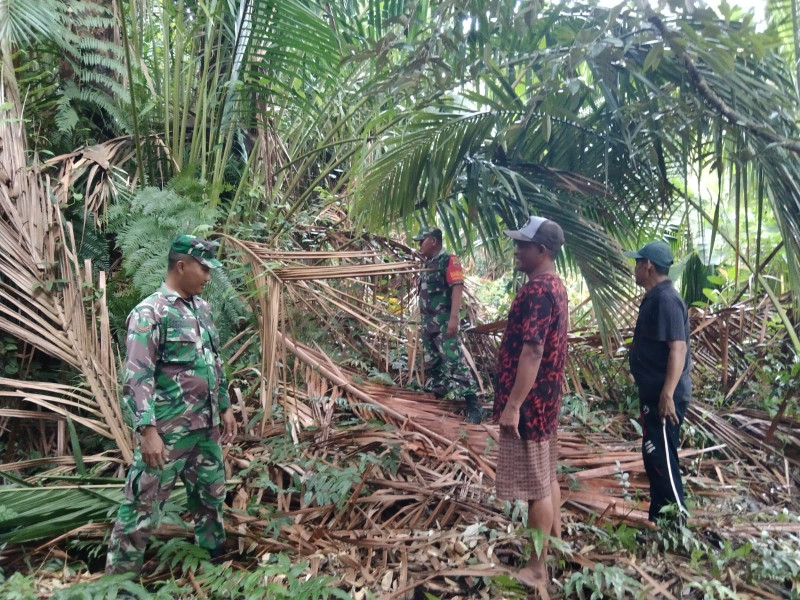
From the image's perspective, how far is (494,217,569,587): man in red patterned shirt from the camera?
97.9 inches

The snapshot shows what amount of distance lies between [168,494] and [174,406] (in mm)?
426

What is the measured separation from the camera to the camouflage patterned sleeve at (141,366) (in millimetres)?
2410

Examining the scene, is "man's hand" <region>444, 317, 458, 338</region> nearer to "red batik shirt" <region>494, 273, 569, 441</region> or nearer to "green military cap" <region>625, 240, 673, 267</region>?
"green military cap" <region>625, 240, 673, 267</region>

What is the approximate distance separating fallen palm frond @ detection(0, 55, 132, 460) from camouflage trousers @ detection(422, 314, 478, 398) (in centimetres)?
240

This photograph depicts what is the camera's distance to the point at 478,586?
2.53 meters

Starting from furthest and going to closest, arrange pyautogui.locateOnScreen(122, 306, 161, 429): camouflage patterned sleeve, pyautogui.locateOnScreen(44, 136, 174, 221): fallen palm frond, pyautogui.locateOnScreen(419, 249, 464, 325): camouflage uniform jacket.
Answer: pyautogui.locateOnScreen(419, 249, 464, 325): camouflage uniform jacket, pyautogui.locateOnScreen(44, 136, 174, 221): fallen palm frond, pyautogui.locateOnScreen(122, 306, 161, 429): camouflage patterned sleeve

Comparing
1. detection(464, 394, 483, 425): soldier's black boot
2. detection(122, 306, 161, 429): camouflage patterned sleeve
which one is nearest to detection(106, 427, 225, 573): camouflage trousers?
detection(122, 306, 161, 429): camouflage patterned sleeve

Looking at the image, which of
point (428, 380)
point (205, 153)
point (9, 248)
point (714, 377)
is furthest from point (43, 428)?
point (714, 377)

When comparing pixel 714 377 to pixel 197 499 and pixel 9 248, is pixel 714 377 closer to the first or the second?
pixel 197 499

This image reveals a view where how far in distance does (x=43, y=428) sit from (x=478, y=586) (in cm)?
290

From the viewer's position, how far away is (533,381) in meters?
2.50

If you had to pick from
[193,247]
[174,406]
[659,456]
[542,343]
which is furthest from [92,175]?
[659,456]

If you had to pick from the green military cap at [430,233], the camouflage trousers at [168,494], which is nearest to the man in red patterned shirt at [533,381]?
the camouflage trousers at [168,494]

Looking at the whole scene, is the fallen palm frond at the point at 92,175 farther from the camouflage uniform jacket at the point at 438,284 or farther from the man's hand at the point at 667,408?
the man's hand at the point at 667,408
